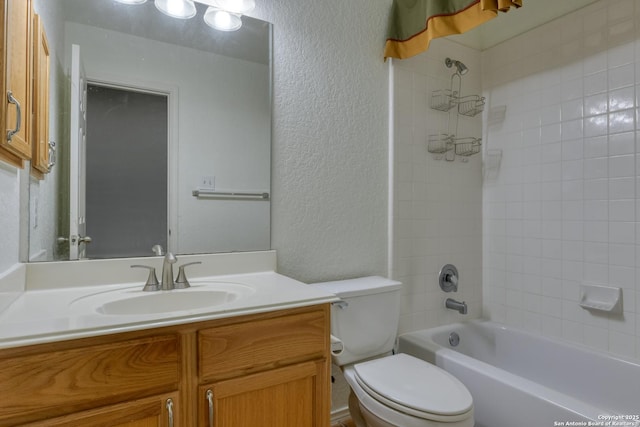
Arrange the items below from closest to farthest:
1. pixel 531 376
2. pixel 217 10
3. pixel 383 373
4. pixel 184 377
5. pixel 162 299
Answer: pixel 184 377 < pixel 162 299 < pixel 383 373 < pixel 217 10 < pixel 531 376

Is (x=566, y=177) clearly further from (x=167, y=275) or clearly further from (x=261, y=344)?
(x=167, y=275)

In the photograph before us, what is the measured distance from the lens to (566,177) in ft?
6.29

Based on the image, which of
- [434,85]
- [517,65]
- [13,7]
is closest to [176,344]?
[13,7]

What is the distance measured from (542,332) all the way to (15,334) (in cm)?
235

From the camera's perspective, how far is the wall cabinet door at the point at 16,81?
857mm

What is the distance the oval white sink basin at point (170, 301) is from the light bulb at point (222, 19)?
1.13m

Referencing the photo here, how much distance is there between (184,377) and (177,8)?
1400 mm

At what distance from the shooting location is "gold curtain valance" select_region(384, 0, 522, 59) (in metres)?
1.52

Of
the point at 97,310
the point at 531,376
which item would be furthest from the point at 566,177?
the point at 97,310

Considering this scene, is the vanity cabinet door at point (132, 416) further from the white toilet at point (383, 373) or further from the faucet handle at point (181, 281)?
the white toilet at point (383, 373)

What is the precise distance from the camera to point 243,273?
4.99 ft

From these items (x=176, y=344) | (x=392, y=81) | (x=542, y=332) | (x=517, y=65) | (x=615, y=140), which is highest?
(x=517, y=65)

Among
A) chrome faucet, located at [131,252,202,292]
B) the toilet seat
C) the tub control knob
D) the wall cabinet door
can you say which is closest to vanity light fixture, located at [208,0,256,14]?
the wall cabinet door

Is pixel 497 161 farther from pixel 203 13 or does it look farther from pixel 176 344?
pixel 176 344
